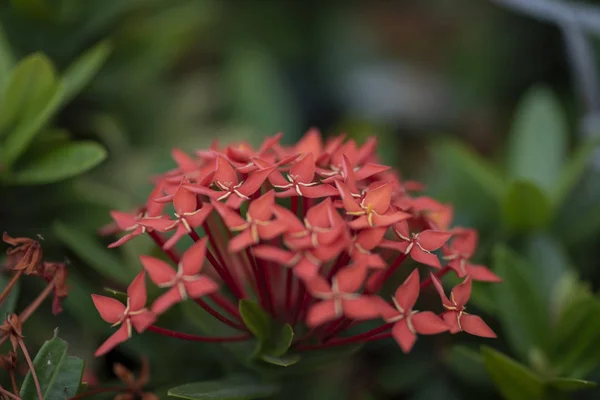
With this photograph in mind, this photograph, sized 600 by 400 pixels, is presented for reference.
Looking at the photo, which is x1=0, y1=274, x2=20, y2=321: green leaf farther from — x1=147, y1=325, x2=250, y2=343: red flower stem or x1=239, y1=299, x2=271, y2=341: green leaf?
x1=239, y1=299, x2=271, y2=341: green leaf

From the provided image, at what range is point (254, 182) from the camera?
608mm

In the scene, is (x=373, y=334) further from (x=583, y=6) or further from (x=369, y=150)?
(x=583, y=6)

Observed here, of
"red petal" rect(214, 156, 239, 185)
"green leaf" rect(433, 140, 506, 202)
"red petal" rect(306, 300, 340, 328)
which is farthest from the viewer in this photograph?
"green leaf" rect(433, 140, 506, 202)

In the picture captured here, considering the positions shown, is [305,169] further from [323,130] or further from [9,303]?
[323,130]

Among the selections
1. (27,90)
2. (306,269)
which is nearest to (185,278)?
(306,269)

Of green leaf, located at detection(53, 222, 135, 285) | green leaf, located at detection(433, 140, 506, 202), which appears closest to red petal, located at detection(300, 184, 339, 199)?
green leaf, located at detection(53, 222, 135, 285)

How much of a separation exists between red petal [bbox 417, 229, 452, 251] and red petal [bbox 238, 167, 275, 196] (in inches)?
6.5

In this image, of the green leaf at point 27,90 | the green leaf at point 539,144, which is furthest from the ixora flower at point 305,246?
the green leaf at point 539,144

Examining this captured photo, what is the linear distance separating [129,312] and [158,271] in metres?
0.05

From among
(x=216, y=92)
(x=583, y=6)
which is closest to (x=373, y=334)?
(x=216, y=92)

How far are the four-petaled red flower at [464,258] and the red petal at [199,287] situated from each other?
26 cm

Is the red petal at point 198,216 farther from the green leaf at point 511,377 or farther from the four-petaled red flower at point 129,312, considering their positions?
the green leaf at point 511,377

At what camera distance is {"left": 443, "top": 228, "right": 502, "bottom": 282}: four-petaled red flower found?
659mm

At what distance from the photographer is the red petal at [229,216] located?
57 cm
